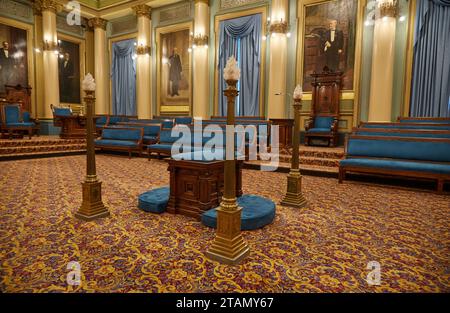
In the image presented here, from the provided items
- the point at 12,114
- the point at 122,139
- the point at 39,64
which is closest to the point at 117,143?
the point at 122,139

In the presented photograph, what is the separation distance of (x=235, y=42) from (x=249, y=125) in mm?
3754

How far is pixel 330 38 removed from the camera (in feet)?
26.3

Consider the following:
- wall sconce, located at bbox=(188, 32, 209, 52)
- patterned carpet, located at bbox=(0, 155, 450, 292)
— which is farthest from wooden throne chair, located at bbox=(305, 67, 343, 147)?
patterned carpet, located at bbox=(0, 155, 450, 292)

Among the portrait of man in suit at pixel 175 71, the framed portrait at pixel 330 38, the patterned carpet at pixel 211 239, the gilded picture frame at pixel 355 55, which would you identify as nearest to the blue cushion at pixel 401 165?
the patterned carpet at pixel 211 239

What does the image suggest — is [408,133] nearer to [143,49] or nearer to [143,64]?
[143,64]

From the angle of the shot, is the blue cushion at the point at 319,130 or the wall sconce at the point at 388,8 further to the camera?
the blue cushion at the point at 319,130

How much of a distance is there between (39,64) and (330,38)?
10.2 metres

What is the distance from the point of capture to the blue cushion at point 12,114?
27.6 ft

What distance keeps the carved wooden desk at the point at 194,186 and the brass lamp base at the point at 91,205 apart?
0.71m

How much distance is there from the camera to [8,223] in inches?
110

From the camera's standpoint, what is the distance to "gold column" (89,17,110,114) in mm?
12051

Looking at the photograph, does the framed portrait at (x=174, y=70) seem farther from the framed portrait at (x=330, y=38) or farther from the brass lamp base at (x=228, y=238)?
the brass lamp base at (x=228, y=238)

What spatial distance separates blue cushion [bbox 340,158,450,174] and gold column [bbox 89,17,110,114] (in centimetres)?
1051
